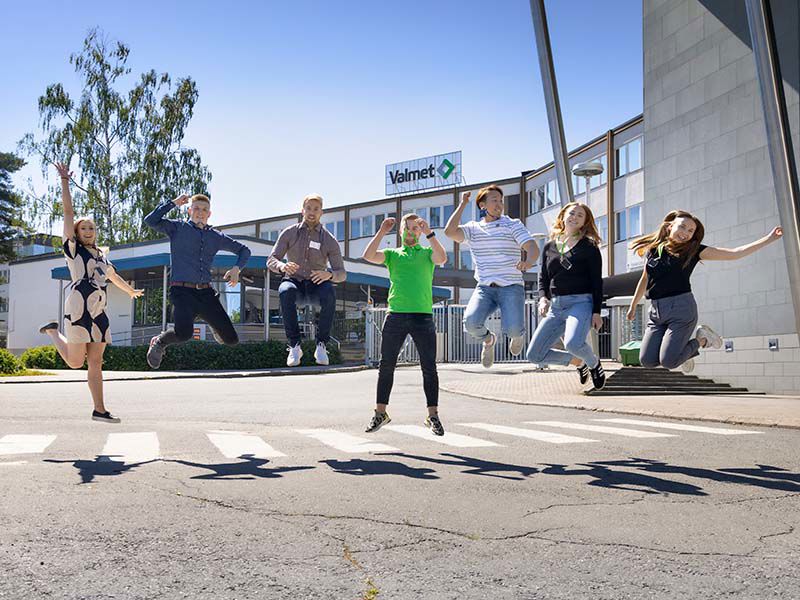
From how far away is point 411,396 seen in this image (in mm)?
19859

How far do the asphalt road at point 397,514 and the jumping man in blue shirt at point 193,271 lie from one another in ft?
4.37

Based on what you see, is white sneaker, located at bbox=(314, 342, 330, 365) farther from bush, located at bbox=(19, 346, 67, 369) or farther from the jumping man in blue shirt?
bush, located at bbox=(19, 346, 67, 369)

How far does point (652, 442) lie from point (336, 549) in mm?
6628

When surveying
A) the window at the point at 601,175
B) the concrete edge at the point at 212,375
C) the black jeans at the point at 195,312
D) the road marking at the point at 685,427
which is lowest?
the road marking at the point at 685,427

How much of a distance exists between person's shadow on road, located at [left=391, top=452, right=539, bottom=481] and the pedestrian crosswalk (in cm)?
77

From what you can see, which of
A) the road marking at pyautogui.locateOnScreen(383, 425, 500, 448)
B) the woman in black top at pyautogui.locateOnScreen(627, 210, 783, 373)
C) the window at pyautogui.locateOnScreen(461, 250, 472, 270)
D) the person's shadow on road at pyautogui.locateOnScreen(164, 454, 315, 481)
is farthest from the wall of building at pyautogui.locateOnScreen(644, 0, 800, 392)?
the window at pyautogui.locateOnScreen(461, 250, 472, 270)

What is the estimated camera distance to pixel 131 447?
992 centimetres

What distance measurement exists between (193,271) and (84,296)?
1.19 m

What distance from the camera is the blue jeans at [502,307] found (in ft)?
31.4

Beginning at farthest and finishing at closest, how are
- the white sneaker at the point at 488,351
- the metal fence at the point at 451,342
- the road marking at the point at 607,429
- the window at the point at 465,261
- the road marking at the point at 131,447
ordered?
1. the window at the point at 465,261
2. the metal fence at the point at 451,342
3. the road marking at the point at 607,429
4. the white sneaker at the point at 488,351
5. the road marking at the point at 131,447

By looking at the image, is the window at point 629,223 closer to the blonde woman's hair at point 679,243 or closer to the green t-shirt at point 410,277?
the blonde woman's hair at point 679,243

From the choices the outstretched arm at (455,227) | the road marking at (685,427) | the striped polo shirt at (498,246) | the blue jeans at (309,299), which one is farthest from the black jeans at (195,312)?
the road marking at (685,427)

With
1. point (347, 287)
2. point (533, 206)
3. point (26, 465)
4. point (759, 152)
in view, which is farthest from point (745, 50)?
point (533, 206)

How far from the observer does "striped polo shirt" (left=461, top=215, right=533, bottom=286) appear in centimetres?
954
